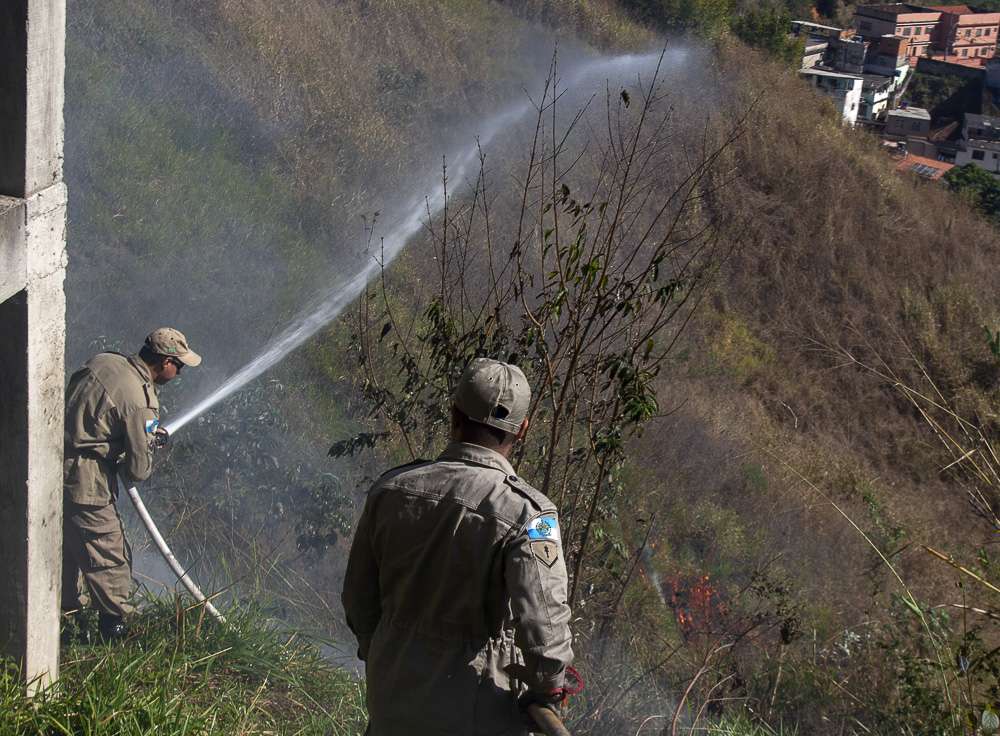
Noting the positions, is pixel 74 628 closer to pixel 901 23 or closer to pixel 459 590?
pixel 459 590

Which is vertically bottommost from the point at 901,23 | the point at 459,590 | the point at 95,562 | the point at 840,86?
the point at 901,23

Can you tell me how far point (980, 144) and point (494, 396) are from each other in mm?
39933

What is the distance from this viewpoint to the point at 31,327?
263 centimetres

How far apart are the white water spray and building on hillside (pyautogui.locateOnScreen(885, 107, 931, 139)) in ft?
82.1

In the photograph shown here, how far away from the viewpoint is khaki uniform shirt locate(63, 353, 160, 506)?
425 centimetres

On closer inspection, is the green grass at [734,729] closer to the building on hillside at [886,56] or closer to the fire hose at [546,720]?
the fire hose at [546,720]

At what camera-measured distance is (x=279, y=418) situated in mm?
6668

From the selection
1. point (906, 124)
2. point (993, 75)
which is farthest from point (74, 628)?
point (993, 75)

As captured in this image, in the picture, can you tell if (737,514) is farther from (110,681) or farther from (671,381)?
(110,681)

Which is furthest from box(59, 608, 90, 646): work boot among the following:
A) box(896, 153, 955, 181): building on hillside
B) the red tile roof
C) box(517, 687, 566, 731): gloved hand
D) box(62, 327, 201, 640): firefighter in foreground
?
the red tile roof

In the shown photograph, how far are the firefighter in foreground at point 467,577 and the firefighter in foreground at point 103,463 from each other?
2294 millimetres

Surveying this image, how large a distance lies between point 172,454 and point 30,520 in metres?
3.04

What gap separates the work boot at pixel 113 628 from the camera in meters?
4.12

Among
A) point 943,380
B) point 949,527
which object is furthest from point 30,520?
point 943,380
